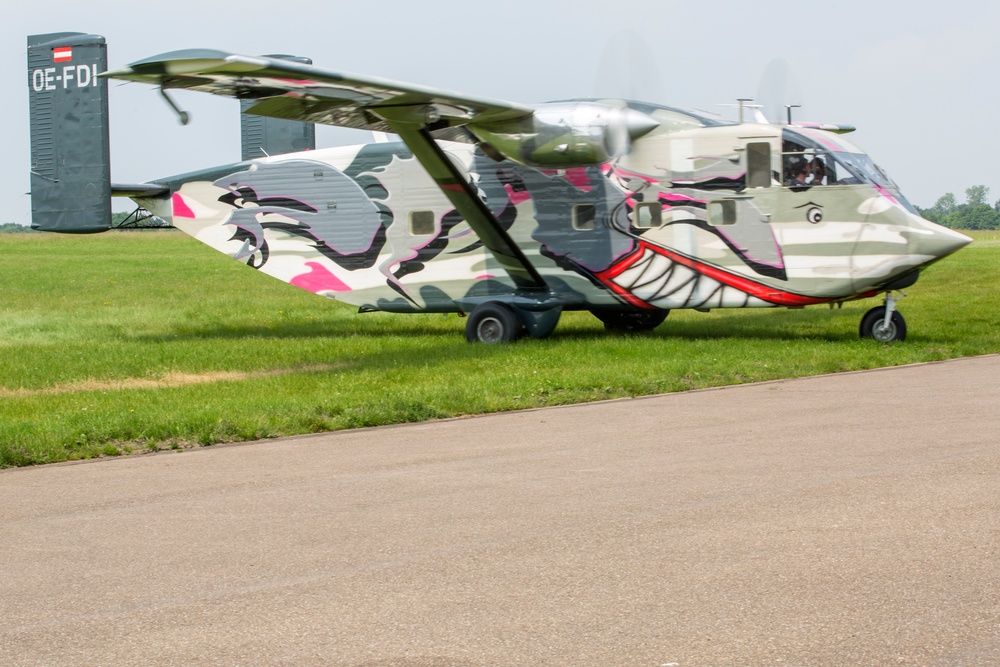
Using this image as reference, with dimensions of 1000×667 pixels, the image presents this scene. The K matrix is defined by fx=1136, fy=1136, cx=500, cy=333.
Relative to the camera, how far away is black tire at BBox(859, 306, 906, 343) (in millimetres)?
17578

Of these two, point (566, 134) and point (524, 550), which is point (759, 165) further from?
point (524, 550)

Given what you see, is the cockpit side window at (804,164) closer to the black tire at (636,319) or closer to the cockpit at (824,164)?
the cockpit at (824,164)

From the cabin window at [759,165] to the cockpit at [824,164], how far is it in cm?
24

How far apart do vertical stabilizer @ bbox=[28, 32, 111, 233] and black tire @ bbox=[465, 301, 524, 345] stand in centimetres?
692

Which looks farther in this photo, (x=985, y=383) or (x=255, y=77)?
(x=255, y=77)

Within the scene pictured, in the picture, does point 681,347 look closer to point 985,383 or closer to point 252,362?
point 985,383

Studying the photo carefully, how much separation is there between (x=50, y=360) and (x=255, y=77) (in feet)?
19.0

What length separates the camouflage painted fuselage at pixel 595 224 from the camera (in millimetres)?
17000

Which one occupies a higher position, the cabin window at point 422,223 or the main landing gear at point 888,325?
the cabin window at point 422,223

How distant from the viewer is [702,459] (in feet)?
28.3

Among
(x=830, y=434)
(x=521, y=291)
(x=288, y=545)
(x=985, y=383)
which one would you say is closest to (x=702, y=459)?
(x=830, y=434)

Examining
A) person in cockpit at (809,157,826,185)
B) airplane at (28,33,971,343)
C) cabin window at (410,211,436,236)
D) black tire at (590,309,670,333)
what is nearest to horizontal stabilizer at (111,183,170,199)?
airplane at (28,33,971,343)

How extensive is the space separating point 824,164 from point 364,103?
6.87 metres

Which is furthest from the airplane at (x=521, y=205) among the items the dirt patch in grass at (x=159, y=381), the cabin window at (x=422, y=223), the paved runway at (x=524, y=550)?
the paved runway at (x=524, y=550)
